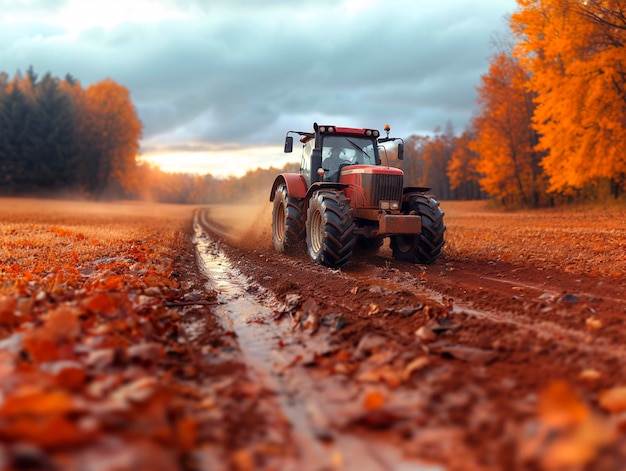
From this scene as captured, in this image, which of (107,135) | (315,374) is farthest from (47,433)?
(107,135)

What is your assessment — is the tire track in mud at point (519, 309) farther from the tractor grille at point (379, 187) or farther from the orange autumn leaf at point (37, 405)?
the orange autumn leaf at point (37, 405)

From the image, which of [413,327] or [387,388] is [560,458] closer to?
[387,388]

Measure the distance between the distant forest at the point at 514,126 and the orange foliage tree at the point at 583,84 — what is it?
0.04 m

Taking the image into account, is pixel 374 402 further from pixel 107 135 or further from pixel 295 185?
pixel 107 135

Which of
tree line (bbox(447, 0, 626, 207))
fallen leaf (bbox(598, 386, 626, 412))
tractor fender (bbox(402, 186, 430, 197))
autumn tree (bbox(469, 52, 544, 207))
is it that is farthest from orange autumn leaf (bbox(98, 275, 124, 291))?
autumn tree (bbox(469, 52, 544, 207))

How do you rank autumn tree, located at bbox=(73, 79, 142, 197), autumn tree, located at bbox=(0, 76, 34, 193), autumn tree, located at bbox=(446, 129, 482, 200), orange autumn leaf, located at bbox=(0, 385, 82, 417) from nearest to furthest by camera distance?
orange autumn leaf, located at bbox=(0, 385, 82, 417), autumn tree, located at bbox=(446, 129, 482, 200), autumn tree, located at bbox=(0, 76, 34, 193), autumn tree, located at bbox=(73, 79, 142, 197)

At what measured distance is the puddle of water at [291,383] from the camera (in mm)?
2229

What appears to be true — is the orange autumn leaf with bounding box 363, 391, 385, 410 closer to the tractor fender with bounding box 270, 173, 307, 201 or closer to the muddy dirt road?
the muddy dirt road

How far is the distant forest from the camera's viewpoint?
18.3 metres

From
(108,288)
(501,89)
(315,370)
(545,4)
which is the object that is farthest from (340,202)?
(501,89)

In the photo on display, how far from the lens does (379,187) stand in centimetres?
864

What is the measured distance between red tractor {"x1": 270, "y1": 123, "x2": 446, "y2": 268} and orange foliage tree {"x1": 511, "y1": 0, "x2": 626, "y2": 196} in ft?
42.7

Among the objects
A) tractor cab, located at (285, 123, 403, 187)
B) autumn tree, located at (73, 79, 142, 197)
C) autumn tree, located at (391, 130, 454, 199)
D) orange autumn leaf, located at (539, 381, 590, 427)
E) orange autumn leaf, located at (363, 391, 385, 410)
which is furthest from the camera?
autumn tree, located at (391, 130, 454, 199)

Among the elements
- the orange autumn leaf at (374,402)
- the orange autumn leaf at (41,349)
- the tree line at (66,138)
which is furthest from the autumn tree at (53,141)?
the orange autumn leaf at (374,402)
